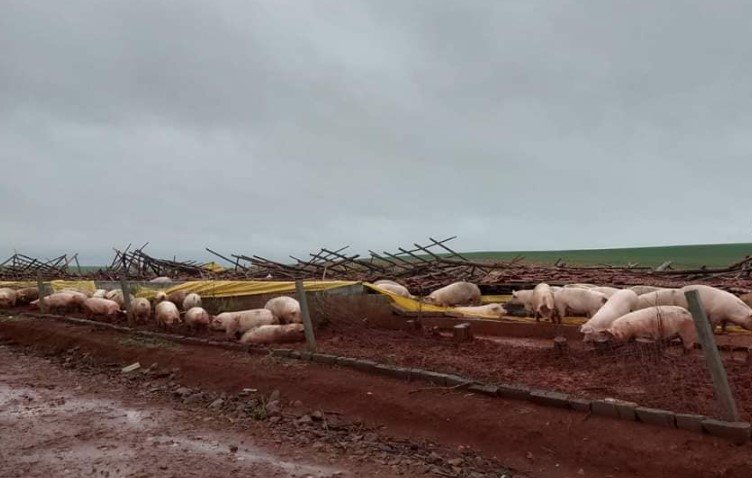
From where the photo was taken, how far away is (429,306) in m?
11.1

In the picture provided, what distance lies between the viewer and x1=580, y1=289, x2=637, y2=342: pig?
812 centimetres

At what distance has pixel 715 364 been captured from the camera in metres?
4.56

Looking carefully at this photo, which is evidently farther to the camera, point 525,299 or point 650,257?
point 650,257

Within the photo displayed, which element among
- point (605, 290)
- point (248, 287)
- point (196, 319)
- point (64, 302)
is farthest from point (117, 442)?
point (64, 302)

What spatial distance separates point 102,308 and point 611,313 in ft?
36.6

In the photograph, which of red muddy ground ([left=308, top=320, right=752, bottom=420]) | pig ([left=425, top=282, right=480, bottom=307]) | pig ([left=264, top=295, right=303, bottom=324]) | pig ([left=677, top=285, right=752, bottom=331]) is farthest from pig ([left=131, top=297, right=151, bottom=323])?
pig ([left=677, top=285, right=752, bottom=331])

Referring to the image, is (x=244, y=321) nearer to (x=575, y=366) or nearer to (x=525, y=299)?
(x=525, y=299)

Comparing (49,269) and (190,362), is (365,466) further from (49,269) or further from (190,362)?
(49,269)

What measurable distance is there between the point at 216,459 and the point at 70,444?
5.23ft

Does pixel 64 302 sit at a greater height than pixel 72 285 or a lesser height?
lesser

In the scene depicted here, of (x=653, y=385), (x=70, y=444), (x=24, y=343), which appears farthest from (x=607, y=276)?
(x=24, y=343)

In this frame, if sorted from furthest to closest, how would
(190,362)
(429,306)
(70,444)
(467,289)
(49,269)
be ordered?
(49,269) → (467,289) → (429,306) → (190,362) → (70,444)

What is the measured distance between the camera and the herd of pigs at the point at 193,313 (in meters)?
9.31

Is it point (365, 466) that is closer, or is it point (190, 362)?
point (365, 466)
